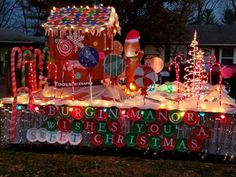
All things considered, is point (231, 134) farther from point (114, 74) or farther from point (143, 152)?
point (114, 74)

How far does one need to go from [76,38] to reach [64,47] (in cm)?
37

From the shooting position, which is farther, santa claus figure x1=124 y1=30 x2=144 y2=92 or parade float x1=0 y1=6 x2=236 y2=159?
santa claus figure x1=124 y1=30 x2=144 y2=92

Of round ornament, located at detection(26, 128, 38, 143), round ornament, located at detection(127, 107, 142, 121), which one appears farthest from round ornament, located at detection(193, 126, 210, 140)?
round ornament, located at detection(26, 128, 38, 143)

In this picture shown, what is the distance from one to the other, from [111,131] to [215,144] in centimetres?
203

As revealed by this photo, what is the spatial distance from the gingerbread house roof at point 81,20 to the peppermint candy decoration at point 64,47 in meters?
0.24

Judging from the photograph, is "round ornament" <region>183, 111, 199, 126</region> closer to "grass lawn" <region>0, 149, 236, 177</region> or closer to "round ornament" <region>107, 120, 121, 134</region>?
"grass lawn" <region>0, 149, 236, 177</region>

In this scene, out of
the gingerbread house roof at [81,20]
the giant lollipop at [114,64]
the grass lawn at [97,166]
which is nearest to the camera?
the grass lawn at [97,166]

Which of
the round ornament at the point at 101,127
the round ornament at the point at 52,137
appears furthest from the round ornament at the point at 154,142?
the round ornament at the point at 52,137

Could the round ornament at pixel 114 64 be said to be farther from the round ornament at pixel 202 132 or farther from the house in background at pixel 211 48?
the house in background at pixel 211 48

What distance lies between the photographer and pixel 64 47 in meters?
9.43

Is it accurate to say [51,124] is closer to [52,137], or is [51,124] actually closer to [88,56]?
[52,137]

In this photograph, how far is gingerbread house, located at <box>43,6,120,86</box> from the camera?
9.35 meters

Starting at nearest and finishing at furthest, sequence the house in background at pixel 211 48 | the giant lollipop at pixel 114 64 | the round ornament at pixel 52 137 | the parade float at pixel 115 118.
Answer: the parade float at pixel 115 118, the round ornament at pixel 52 137, the giant lollipop at pixel 114 64, the house in background at pixel 211 48

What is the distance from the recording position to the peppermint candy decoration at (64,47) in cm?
941
